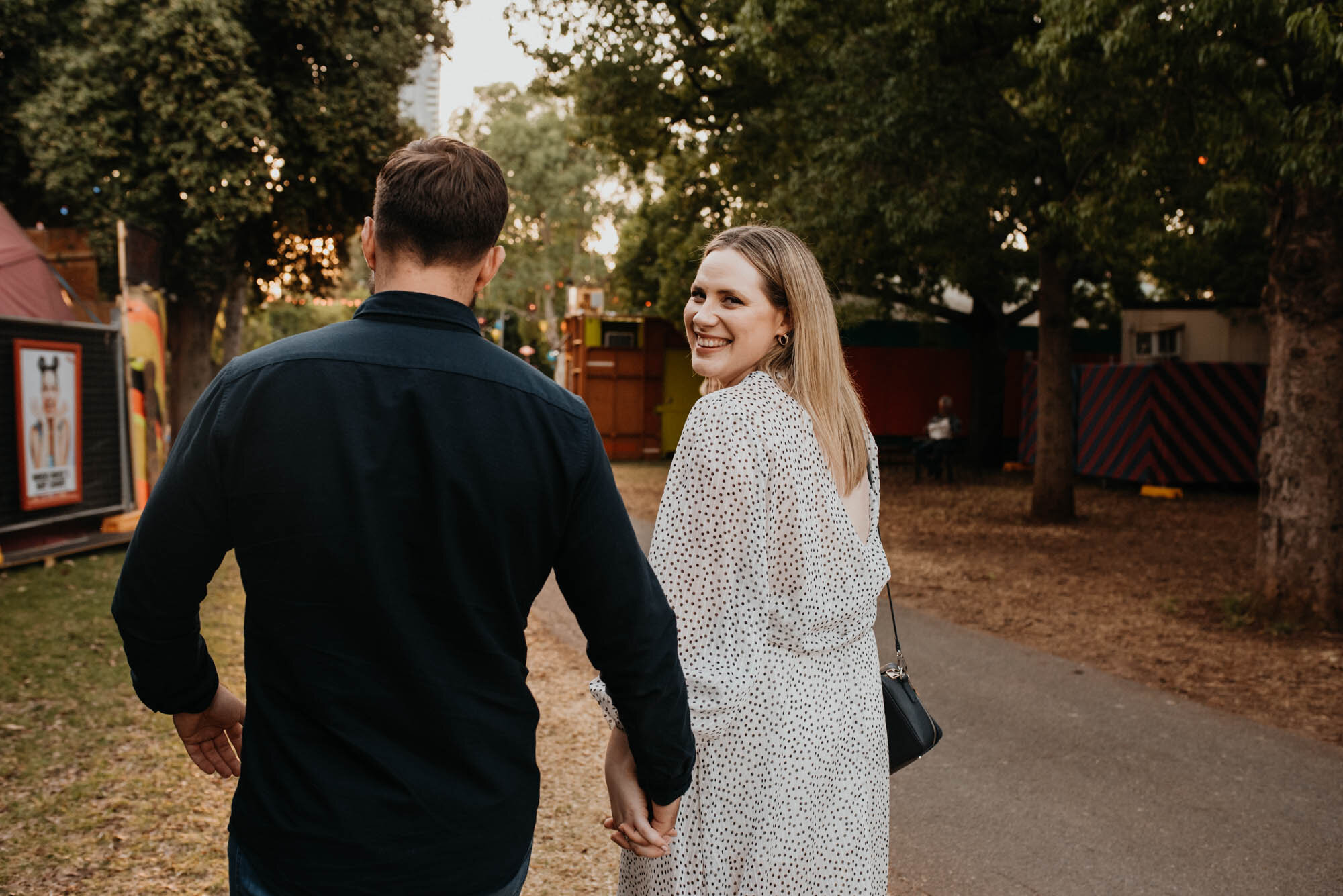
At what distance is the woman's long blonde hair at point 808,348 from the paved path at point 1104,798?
237 centimetres

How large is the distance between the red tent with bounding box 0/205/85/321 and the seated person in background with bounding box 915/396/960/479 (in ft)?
50.2

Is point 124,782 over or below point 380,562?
below

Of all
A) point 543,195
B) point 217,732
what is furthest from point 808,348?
point 543,195

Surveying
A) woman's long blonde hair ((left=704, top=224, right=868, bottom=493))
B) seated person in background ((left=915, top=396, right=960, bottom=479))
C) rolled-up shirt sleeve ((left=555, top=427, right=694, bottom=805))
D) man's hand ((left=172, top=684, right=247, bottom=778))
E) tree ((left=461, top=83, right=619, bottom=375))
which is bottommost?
seated person in background ((left=915, top=396, right=960, bottom=479))

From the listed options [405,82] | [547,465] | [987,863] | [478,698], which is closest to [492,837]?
[478,698]

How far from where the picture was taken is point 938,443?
70.1ft

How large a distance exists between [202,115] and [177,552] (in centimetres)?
1587

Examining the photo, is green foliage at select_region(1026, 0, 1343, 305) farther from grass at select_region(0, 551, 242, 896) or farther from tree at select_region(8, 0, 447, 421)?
tree at select_region(8, 0, 447, 421)

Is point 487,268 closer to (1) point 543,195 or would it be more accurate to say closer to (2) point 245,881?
(2) point 245,881

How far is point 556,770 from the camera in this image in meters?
5.16

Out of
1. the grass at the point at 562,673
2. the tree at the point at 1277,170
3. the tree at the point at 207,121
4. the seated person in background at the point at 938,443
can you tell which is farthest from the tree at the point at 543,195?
the tree at the point at 1277,170

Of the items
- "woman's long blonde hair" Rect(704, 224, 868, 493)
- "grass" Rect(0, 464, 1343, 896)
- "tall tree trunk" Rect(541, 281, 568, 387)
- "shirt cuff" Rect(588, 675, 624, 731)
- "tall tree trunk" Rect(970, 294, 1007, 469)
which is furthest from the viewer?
"tall tree trunk" Rect(541, 281, 568, 387)

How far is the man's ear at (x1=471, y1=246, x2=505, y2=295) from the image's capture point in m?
1.79

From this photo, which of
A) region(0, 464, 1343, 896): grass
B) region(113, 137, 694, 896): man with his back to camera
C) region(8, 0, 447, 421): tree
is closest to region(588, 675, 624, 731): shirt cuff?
region(113, 137, 694, 896): man with his back to camera
